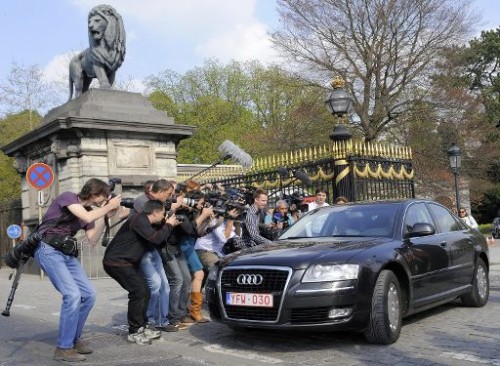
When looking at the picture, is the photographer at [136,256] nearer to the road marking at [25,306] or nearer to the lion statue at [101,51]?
the road marking at [25,306]

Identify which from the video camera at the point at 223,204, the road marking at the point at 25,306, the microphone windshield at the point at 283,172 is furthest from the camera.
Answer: the microphone windshield at the point at 283,172

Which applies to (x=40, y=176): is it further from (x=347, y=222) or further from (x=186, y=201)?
(x=347, y=222)

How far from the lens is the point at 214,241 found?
865 centimetres

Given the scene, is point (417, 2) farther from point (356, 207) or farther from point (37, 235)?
point (37, 235)

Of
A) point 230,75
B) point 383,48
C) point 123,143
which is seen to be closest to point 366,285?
point 123,143

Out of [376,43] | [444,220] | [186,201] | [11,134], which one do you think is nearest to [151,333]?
[186,201]

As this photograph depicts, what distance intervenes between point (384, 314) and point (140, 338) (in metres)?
2.53

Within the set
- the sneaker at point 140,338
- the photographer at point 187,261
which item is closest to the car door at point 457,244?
the photographer at point 187,261

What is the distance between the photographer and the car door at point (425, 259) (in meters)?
6.76

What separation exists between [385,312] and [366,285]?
355mm

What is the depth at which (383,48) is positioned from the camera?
29094 millimetres

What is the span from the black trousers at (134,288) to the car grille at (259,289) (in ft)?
2.79

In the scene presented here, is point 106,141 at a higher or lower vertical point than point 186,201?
higher

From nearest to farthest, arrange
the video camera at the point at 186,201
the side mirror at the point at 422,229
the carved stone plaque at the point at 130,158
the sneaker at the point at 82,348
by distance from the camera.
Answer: the sneaker at the point at 82,348, the side mirror at the point at 422,229, the video camera at the point at 186,201, the carved stone plaque at the point at 130,158
